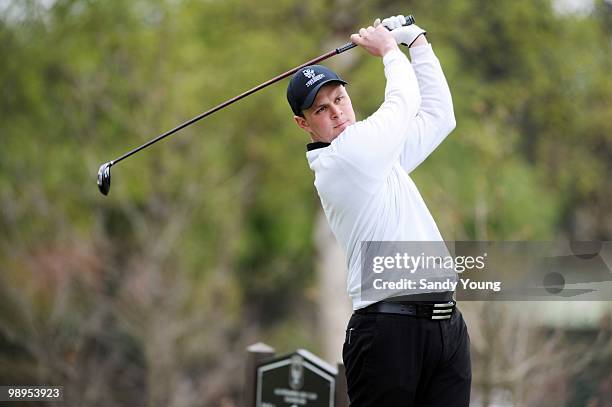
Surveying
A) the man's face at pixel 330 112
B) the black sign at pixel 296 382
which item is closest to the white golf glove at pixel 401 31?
the man's face at pixel 330 112

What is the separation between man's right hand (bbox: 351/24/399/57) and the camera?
11.5 feet

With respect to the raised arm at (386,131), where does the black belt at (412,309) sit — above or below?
below

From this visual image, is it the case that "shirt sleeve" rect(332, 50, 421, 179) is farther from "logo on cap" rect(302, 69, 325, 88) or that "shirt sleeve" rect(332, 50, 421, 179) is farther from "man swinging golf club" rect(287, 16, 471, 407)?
"logo on cap" rect(302, 69, 325, 88)

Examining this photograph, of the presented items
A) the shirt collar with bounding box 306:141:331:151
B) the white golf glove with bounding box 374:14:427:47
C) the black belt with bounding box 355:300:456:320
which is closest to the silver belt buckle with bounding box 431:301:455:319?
the black belt with bounding box 355:300:456:320

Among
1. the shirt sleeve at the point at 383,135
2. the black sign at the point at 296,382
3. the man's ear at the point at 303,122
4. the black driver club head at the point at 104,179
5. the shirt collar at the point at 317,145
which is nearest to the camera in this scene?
the shirt sleeve at the point at 383,135

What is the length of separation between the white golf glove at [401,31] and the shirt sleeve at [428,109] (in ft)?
0.14

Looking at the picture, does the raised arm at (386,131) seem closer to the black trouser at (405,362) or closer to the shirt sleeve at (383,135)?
the shirt sleeve at (383,135)

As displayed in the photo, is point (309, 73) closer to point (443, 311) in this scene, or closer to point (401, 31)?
point (401, 31)

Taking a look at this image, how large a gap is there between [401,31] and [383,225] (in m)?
0.79

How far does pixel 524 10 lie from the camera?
1329 centimetres

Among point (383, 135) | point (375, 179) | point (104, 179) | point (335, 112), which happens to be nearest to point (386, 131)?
point (383, 135)

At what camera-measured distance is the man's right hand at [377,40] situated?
3.51 m

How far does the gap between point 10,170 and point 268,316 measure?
4284mm

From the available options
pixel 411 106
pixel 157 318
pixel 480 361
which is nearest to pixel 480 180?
pixel 480 361
